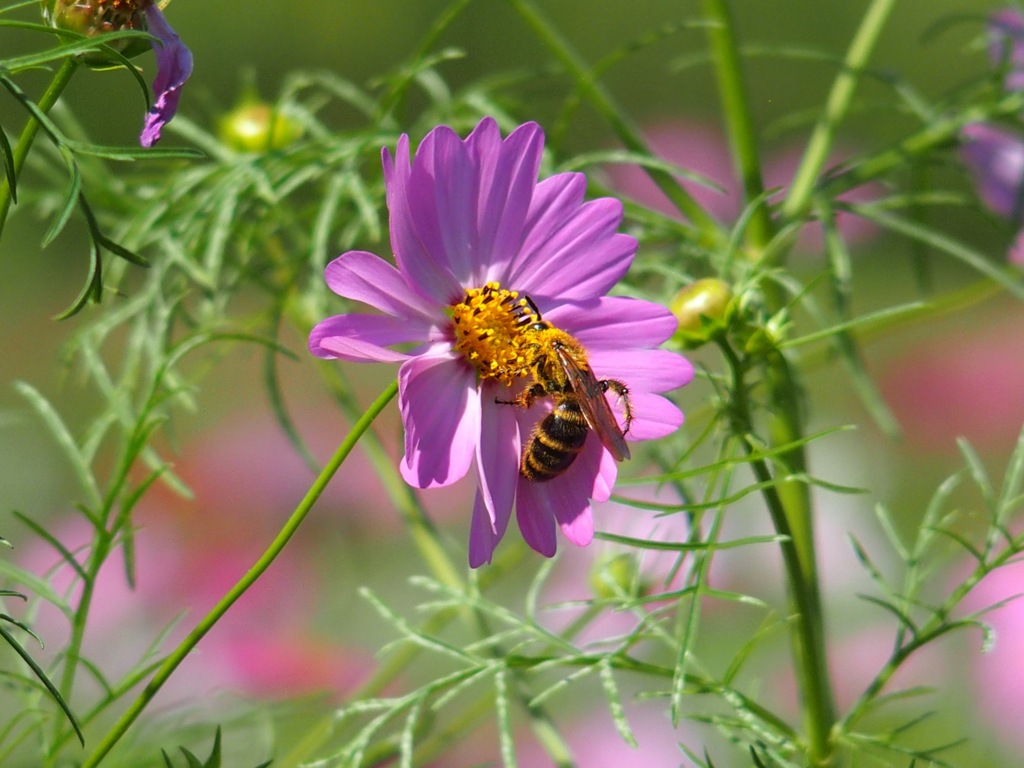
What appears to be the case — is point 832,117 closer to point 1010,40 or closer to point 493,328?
point 1010,40

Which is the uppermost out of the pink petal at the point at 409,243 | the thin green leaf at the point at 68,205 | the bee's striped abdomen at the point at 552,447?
the pink petal at the point at 409,243

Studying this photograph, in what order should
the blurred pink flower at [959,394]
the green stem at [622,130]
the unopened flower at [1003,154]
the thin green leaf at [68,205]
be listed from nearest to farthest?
the thin green leaf at [68,205]
the green stem at [622,130]
the unopened flower at [1003,154]
the blurred pink flower at [959,394]

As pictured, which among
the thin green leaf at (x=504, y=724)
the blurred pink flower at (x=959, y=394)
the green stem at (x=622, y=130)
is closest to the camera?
the thin green leaf at (x=504, y=724)

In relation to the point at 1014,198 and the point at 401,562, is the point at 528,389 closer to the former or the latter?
the point at 1014,198

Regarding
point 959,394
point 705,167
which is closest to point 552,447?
point 959,394

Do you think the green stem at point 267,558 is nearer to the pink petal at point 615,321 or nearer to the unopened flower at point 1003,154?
the pink petal at point 615,321

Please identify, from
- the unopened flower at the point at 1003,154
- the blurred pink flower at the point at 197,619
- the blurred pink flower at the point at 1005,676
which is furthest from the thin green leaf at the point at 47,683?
the blurred pink flower at the point at 1005,676

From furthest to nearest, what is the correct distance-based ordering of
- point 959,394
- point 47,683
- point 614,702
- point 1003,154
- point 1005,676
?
1. point 959,394
2. point 1005,676
3. point 1003,154
4. point 614,702
5. point 47,683
